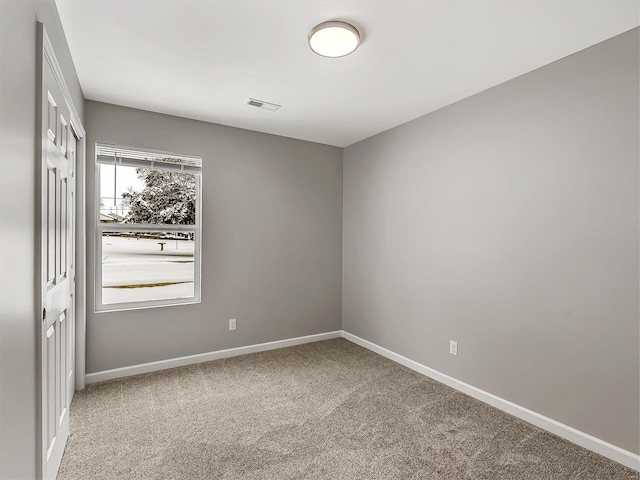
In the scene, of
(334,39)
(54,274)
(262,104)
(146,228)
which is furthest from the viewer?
(146,228)

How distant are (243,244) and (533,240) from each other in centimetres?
275

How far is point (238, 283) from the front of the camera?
3.93 meters

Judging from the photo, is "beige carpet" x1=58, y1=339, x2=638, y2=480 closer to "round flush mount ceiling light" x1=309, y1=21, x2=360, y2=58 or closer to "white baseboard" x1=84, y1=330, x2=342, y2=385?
"white baseboard" x1=84, y1=330, x2=342, y2=385

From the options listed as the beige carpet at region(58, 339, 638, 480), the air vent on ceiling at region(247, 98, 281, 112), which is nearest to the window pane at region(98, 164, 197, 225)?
the air vent on ceiling at region(247, 98, 281, 112)

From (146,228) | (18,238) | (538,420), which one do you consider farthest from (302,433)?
(146,228)

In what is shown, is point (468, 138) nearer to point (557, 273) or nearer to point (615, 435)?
point (557, 273)

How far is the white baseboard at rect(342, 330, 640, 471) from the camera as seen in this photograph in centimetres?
211

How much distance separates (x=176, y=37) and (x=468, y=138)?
2.34 m

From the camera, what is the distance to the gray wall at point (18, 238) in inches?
43.8

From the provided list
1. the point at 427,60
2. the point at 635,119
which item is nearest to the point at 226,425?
the point at 427,60

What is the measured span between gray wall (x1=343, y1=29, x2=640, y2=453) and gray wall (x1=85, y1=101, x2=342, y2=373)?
0.98m

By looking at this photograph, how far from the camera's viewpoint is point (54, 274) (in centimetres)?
191

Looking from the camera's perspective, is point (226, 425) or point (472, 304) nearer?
point (226, 425)

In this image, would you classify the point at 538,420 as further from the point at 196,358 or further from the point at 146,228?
the point at 146,228
